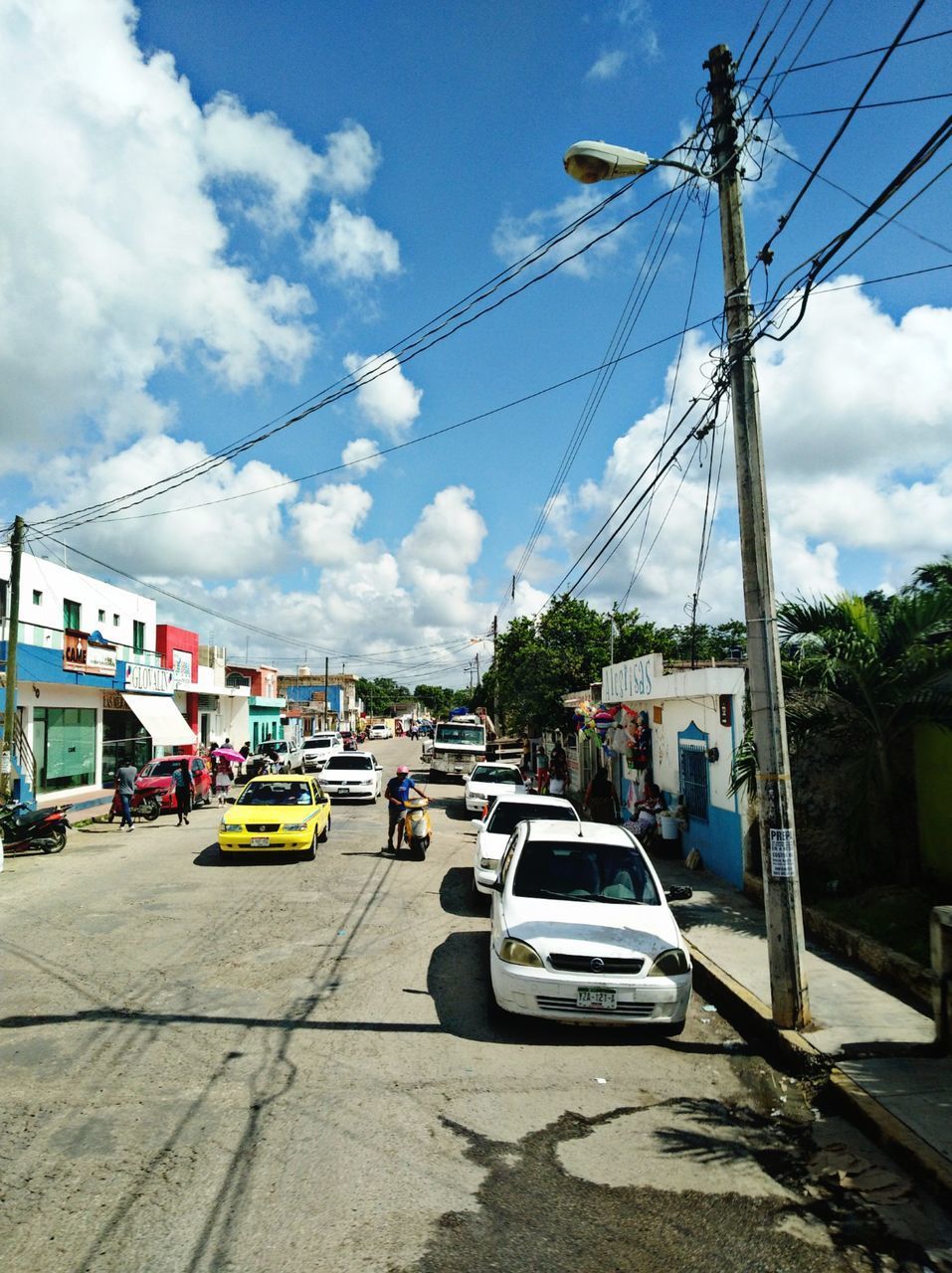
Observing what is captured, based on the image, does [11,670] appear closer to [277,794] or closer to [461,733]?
[277,794]

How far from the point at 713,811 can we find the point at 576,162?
10.2 m

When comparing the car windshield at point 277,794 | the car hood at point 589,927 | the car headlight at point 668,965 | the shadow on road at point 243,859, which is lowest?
the shadow on road at point 243,859

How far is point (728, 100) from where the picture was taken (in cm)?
752

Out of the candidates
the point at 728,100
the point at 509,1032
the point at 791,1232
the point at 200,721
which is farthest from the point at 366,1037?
the point at 200,721

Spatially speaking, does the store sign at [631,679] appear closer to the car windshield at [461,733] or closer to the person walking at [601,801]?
the person walking at [601,801]

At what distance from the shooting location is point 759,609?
729 centimetres

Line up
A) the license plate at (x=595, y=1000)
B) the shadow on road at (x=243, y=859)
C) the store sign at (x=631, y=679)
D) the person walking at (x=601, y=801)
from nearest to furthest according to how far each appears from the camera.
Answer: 1. the license plate at (x=595, y=1000)
2. the shadow on road at (x=243, y=859)
3. the store sign at (x=631, y=679)
4. the person walking at (x=601, y=801)

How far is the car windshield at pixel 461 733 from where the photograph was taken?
36.1 m

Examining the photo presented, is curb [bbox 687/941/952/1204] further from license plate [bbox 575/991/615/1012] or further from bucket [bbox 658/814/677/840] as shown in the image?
bucket [bbox 658/814/677/840]

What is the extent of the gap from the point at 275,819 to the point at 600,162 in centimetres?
1185

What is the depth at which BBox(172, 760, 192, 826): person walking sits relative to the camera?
22141mm

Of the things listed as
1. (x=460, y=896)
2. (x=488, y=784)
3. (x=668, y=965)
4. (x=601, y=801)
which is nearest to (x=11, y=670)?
(x=488, y=784)

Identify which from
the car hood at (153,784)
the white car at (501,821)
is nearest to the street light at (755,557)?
the white car at (501,821)

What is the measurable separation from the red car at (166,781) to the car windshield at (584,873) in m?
17.9
